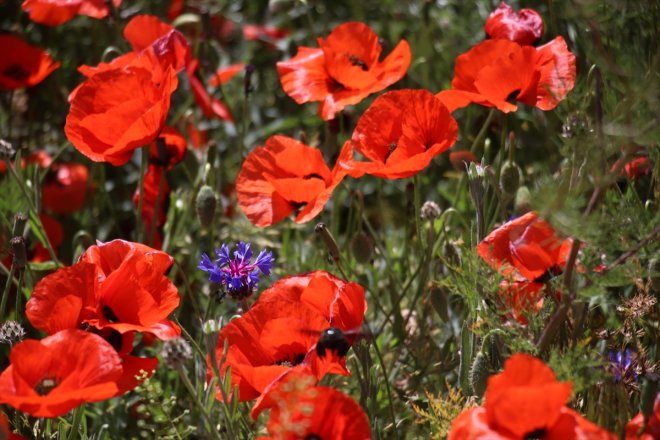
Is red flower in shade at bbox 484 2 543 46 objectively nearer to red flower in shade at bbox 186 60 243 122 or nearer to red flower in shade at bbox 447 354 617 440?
red flower in shade at bbox 186 60 243 122

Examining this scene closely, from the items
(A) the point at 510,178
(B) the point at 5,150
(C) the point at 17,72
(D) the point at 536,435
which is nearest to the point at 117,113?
(B) the point at 5,150

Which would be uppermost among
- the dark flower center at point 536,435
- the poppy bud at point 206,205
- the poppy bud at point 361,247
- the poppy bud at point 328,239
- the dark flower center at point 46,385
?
the dark flower center at point 46,385

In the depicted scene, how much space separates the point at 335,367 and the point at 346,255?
2.78 feet

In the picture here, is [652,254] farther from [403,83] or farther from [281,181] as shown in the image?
[403,83]

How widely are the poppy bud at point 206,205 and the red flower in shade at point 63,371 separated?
59cm

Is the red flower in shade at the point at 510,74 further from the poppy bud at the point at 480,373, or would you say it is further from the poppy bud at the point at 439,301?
the poppy bud at the point at 480,373

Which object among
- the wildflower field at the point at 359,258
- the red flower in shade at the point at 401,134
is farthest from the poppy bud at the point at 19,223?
the red flower in shade at the point at 401,134

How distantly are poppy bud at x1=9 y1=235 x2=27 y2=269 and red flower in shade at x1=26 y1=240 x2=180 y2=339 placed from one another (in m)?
0.16

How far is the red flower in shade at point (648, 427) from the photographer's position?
1.16m

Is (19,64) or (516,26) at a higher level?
(516,26)

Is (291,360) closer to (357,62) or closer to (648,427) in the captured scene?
(648,427)

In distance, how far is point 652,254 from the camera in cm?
128

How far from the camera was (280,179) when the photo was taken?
1.70 metres

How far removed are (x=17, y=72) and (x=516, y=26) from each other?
123 cm
